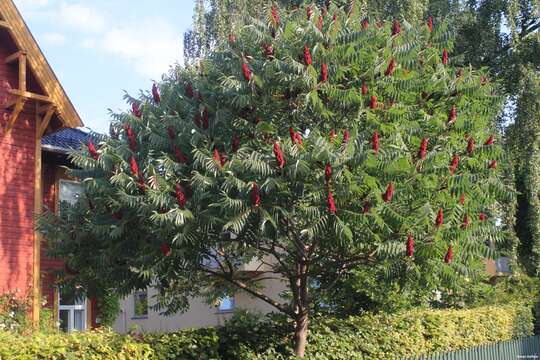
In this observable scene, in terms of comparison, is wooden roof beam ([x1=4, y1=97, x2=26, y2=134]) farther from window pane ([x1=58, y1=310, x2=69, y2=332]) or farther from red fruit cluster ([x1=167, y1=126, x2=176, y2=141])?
red fruit cluster ([x1=167, y1=126, x2=176, y2=141])

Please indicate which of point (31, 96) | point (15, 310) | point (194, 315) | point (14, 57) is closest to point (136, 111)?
point (31, 96)

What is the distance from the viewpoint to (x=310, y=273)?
48.5ft

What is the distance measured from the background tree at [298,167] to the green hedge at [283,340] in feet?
2.54

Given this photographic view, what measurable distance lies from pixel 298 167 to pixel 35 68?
31.6ft

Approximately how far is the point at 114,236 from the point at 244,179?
2.56 meters

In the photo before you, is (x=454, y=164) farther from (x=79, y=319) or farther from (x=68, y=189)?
(x=79, y=319)

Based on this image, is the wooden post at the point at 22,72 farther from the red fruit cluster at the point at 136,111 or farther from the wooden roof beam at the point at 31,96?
A: the red fruit cluster at the point at 136,111

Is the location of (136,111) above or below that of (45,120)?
below

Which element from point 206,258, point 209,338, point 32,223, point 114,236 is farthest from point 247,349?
point 32,223

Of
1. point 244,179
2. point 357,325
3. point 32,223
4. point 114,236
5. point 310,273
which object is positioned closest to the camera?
point 244,179

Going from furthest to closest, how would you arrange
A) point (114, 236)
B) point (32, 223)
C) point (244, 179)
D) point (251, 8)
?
point (251, 8)
point (32, 223)
point (114, 236)
point (244, 179)

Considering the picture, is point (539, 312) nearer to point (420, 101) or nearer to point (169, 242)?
point (420, 101)

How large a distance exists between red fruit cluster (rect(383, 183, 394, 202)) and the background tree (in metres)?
0.02

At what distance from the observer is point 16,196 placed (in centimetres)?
1809
